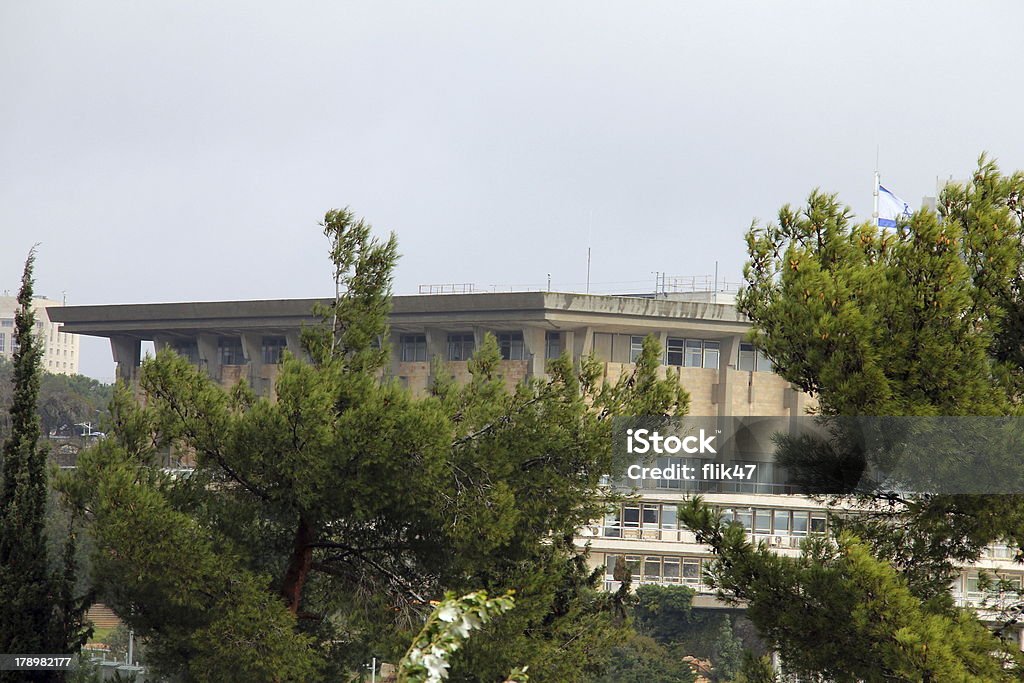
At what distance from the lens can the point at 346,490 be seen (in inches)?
671

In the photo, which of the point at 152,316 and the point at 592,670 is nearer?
the point at 592,670

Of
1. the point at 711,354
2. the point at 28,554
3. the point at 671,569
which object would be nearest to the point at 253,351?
the point at 711,354

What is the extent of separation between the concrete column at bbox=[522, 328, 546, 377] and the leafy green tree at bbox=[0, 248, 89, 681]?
44.6 meters

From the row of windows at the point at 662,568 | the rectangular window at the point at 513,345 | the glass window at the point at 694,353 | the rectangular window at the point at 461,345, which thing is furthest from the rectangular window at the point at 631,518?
the rectangular window at the point at 461,345

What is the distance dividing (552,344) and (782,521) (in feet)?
43.9

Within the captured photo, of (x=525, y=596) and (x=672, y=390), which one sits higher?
(x=672, y=390)

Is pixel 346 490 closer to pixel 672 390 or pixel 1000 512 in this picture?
pixel 672 390

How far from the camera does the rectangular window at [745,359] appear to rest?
212ft

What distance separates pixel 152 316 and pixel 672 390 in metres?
57.7

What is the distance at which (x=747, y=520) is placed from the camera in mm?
58812

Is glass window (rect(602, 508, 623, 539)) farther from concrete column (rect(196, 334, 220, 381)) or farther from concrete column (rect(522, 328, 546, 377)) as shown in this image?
concrete column (rect(196, 334, 220, 381))

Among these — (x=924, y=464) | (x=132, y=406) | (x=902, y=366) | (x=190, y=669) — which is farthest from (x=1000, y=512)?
(x=132, y=406)

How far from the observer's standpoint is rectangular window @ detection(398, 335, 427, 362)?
221ft

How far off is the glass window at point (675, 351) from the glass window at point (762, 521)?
28.4ft
